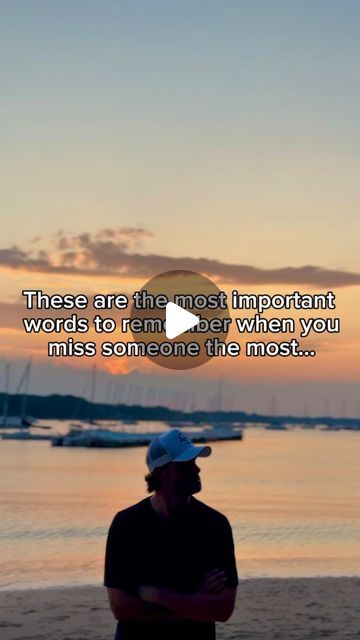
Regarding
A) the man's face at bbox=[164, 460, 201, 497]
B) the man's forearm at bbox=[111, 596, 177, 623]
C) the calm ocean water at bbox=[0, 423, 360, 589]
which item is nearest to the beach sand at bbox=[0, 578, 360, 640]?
the calm ocean water at bbox=[0, 423, 360, 589]

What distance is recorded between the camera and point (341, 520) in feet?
156

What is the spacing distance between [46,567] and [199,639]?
863 inches

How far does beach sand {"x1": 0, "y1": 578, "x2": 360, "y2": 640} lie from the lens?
1362 cm

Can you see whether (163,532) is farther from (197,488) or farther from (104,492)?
(104,492)

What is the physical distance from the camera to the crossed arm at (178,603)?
173 inches

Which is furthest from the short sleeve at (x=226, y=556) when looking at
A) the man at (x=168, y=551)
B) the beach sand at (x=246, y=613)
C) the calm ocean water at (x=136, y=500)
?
the calm ocean water at (x=136, y=500)

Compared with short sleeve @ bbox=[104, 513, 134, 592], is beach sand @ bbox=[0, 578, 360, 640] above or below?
below

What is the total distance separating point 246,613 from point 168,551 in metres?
11.8

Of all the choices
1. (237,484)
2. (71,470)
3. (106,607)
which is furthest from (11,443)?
(106,607)

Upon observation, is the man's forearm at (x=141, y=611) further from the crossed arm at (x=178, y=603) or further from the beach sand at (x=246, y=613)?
the beach sand at (x=246, y=613)

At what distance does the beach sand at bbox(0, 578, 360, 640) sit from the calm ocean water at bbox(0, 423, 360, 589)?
163 inches

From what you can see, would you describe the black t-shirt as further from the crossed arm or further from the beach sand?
the beach sand

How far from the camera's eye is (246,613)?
51.8ft

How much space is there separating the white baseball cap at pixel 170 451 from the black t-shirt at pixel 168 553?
198 mm
